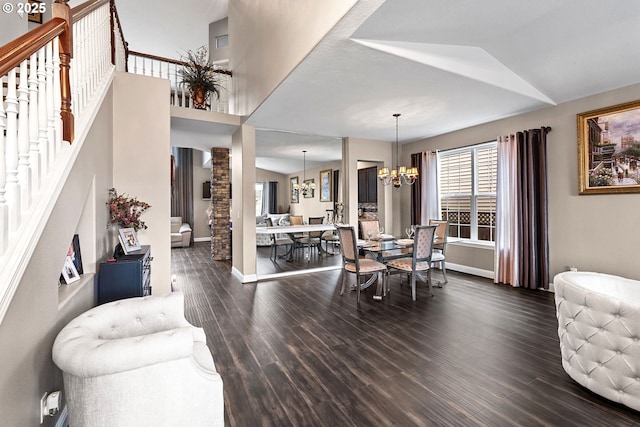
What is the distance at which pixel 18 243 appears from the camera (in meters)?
1.21

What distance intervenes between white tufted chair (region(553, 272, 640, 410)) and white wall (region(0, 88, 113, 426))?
318 cm

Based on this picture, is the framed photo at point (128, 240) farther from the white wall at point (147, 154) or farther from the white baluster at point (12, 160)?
the white baluster at point (12, 160)

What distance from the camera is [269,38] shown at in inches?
149

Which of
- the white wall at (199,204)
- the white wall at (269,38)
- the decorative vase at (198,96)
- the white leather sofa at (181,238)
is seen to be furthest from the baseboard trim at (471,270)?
the white wall at (199,204)

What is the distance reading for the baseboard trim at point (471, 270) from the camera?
5031 millimetres

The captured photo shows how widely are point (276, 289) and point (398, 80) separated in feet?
11.1

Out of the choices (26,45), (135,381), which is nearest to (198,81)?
(26,45)

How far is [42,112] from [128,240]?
1874 mm

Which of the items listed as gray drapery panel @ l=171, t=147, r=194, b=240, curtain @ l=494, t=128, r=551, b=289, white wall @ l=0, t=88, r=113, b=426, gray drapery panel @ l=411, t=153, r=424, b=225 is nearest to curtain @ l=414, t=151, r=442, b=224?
gray drapery panel @ l=411, t=153, r=424, b=225

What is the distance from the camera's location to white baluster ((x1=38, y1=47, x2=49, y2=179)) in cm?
146

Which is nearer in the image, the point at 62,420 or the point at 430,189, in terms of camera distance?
the point at 62,420

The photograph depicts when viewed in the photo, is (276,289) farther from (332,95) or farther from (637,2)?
(637,2)

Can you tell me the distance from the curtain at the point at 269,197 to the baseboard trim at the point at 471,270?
6832 mm

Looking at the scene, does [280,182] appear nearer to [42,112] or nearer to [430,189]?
[430,189]
